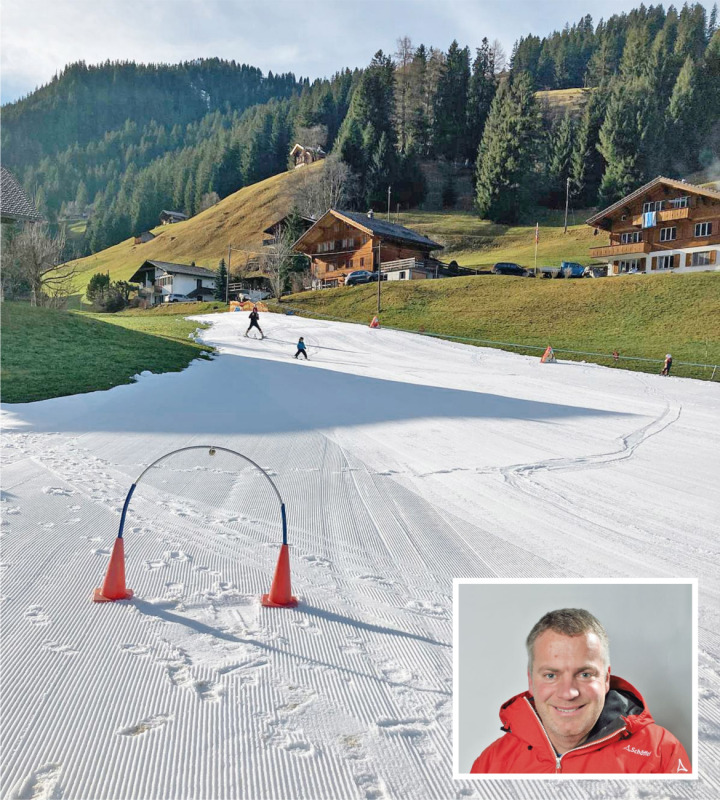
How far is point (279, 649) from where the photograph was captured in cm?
422

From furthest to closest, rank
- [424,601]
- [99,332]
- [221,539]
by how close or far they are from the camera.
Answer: [99,332] → [221,539] → [424,601]

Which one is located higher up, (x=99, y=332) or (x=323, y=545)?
(x=99, y=332)

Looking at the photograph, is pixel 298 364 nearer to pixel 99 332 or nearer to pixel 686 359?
pixel 99 332

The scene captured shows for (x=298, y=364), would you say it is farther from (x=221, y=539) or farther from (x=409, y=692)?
(x=409, y=692)

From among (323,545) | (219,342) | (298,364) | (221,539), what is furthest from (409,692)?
(219,342)

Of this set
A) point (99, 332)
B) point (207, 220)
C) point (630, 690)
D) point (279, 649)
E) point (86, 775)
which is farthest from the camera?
point (207, 220)

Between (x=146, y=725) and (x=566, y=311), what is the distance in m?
43.4

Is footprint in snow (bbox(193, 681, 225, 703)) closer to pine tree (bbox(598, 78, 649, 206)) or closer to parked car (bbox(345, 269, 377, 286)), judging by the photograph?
parked car (bbox(345, 269, 377, 286))

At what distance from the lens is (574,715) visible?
8.80 ft

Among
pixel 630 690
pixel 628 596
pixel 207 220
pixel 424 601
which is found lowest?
pixel 424 601

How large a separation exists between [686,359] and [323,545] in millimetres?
29437

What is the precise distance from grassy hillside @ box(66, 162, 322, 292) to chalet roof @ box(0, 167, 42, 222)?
70.2m

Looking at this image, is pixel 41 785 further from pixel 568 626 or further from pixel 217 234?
pixel 217 234

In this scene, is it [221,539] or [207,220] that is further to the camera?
[207,220]
